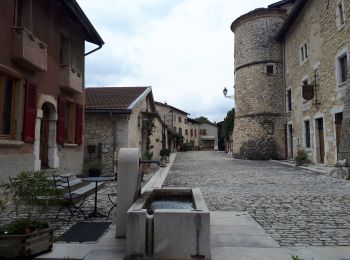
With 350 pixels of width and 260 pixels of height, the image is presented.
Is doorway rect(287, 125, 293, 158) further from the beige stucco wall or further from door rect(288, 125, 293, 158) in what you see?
the beige stucco wall

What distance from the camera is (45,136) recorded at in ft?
29.7

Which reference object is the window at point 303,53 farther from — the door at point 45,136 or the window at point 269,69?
the door at point 45,136

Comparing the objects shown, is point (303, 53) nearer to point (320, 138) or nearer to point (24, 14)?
point (320, 138)

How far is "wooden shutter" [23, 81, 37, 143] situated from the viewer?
7145 mm

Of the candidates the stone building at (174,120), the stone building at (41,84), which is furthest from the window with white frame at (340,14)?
the stone building at (174,120)

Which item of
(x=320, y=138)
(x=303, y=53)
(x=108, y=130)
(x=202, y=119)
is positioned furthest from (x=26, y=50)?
(x=202, y=119)

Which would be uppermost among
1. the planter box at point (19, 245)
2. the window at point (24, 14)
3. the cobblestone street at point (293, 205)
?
the window at point (24, 14)

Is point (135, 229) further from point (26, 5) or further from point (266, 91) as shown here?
point (266, 91)

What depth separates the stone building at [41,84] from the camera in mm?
6621

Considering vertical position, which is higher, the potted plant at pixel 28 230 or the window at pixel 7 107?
the window at pixel 7 107

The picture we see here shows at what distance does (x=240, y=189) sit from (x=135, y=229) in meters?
5.95

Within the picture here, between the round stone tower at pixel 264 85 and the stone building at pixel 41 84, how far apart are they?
14894 mm

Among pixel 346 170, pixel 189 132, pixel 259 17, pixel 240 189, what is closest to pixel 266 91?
pixel 259 17

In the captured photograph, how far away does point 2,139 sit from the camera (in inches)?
258
